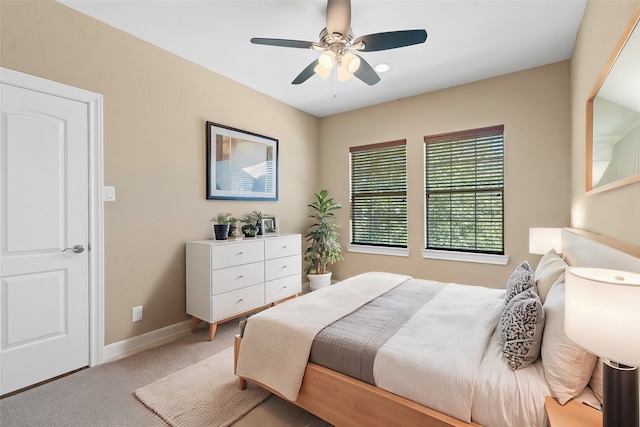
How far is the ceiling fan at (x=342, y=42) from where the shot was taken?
1898mm

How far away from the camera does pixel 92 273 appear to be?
2.30 m

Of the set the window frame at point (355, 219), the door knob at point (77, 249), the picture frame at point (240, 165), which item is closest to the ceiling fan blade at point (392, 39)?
the picture frame at point (240, 165)

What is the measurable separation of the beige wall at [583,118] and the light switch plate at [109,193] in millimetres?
3215

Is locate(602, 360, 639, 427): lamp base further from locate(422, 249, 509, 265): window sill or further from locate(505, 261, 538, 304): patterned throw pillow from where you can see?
locate(422, 249, 509, 265): window sill

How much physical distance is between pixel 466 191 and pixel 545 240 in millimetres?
1047

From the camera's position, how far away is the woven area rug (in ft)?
5.63

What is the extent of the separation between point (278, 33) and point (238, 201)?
6.01ft

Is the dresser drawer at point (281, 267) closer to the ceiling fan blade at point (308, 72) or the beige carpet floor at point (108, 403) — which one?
the beige carpet floor at point (108, 403)

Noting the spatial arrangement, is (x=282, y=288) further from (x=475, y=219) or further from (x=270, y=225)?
(x=475, y=219)

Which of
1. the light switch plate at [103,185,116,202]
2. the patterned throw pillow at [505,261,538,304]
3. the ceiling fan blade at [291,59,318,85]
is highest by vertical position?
the ceiling fan blade at [291,59,318,85]

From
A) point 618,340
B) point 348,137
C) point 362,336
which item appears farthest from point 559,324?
point 348,137

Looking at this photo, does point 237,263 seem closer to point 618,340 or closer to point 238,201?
point 238,201

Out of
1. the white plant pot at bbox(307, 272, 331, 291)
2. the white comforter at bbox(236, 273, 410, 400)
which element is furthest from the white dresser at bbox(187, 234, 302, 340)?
the white comforter at bbox(236, 273, 410, 400)

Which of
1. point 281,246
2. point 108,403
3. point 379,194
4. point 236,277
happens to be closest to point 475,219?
point 379,194
